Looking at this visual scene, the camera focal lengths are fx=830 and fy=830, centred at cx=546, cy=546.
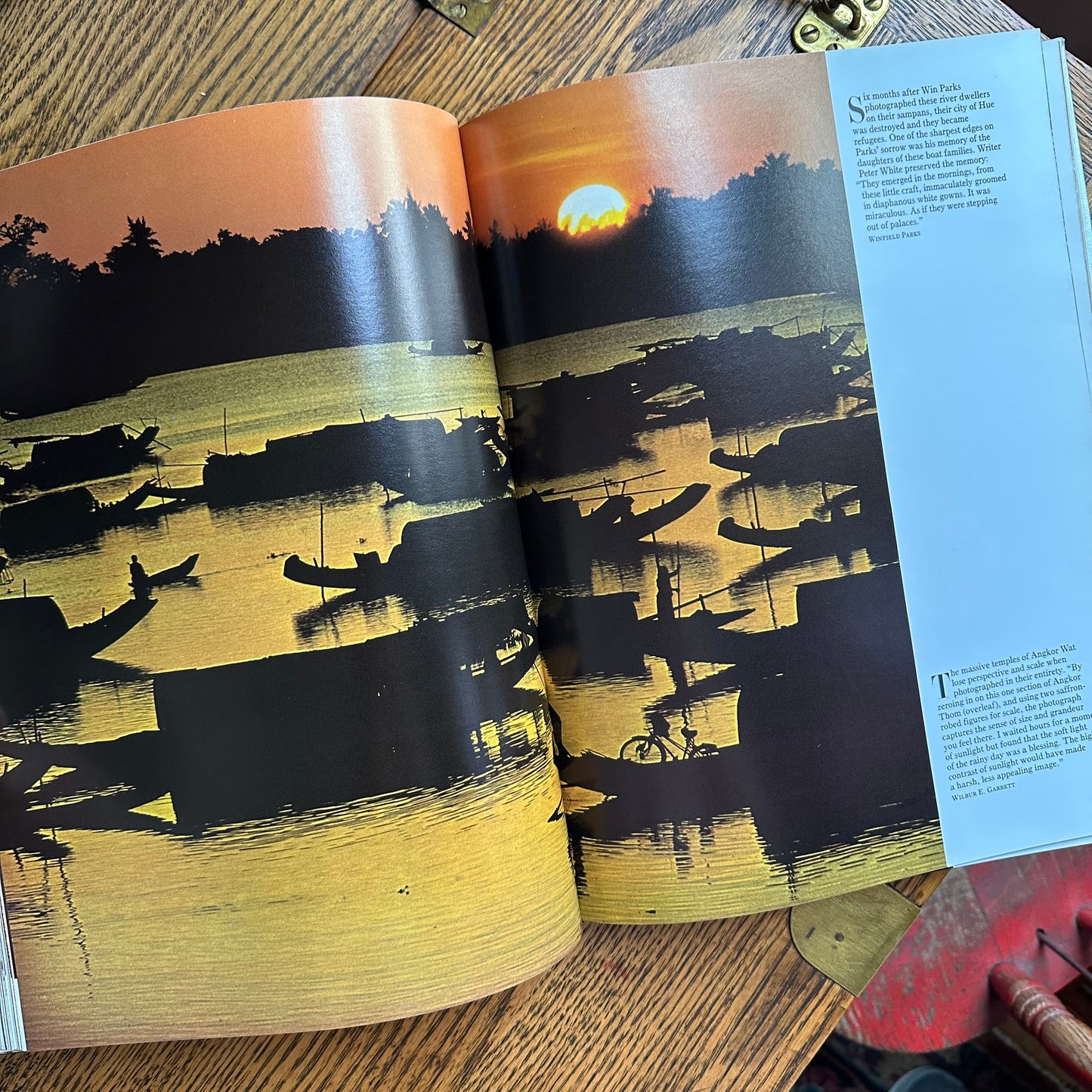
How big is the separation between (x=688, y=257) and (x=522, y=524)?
142mm

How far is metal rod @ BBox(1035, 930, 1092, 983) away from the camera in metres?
0.55

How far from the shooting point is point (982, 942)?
566 mm

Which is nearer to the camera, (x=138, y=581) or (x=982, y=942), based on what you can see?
(x=138, y=581)

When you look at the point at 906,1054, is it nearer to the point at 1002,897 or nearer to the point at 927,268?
the point at 1002,897

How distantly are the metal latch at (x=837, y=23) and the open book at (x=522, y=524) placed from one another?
48 mm

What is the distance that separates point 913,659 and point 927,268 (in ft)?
0.61

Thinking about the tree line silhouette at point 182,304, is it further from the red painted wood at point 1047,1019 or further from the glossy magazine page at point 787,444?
the red painted wood at point 1047,1019

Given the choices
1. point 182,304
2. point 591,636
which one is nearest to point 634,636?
point 591,636

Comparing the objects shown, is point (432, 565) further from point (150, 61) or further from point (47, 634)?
point (150, 61)

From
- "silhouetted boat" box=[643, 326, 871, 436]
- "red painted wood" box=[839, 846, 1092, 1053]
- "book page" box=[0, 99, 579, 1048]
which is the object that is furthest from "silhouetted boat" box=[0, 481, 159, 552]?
"red painted wood" box=[839, 846, 1092, 1053]

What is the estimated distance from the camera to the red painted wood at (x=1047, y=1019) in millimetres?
486

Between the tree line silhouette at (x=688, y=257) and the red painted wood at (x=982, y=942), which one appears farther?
the red painted wood at (x=982, y=942)

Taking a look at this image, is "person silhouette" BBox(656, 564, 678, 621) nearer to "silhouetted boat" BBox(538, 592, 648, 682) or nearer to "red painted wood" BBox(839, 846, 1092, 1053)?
"silhouetted boat" BBox(538, 592, 648, 682)

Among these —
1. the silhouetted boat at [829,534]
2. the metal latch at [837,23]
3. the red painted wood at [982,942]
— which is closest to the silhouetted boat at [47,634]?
the silhouetted boat at [829,534]
